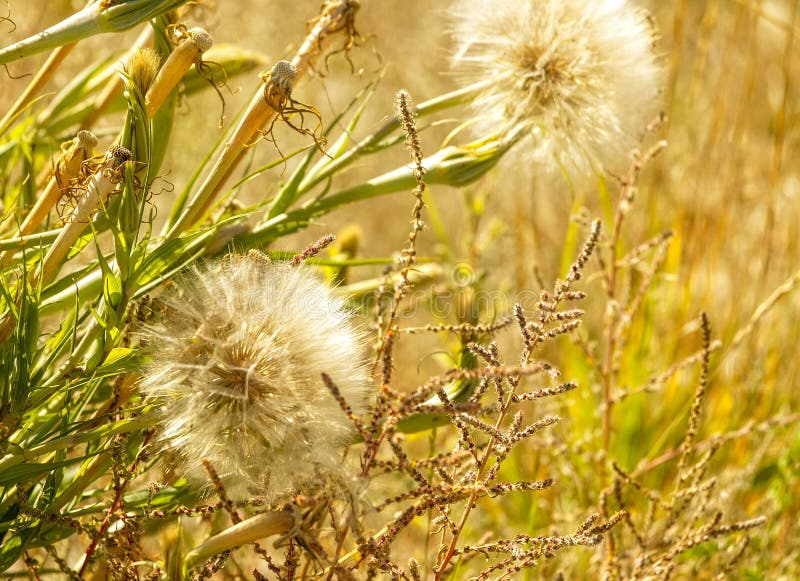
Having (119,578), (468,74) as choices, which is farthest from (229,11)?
(119,578)

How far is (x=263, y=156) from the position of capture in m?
2.14

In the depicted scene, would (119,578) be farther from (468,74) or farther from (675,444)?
(675,444)

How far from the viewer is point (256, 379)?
595 millimetres

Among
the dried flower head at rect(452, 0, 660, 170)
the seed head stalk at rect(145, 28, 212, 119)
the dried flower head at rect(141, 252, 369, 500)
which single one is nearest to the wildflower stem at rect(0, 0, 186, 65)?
the seed head stalk at rect(145, 28, 212, 119)

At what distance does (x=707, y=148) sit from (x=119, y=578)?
144cm

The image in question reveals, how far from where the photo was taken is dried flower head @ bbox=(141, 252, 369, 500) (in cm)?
59

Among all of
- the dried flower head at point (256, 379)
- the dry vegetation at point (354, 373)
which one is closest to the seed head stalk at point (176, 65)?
the dry vegetation at point (354, 373)

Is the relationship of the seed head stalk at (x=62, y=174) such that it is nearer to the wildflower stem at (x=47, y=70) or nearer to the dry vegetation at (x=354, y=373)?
the dry vegetation at (x=354, y=373)

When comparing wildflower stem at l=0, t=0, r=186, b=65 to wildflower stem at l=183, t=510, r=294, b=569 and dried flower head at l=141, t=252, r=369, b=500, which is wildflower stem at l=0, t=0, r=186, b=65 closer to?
dried flower head at l=141, t=252, r=369, b=500

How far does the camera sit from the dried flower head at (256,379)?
0.59 m

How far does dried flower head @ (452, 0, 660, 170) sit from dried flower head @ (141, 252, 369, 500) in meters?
0.36

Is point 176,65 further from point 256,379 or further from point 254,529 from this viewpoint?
point 254,529

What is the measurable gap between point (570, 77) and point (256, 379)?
511 millimetres

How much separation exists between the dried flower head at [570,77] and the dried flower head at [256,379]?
1.18ft
